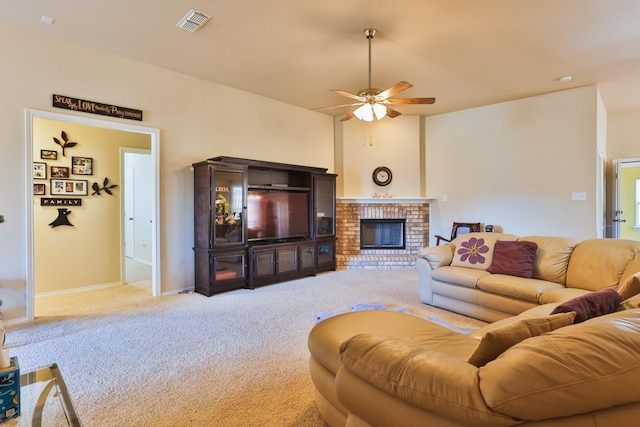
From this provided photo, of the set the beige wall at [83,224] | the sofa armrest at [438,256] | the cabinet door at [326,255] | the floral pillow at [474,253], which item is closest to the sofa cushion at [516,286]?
the floral pillow at [474,253]

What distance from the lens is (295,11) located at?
3.08 meters

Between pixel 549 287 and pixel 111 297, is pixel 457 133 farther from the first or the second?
pixel 111 297

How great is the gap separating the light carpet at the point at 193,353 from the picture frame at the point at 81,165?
1726 millimetres

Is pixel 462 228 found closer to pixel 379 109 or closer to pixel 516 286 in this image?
pixel 516 286

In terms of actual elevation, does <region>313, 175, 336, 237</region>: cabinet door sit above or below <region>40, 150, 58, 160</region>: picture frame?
below

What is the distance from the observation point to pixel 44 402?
1.56m

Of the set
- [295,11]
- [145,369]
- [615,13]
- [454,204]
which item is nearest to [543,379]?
[145,369]

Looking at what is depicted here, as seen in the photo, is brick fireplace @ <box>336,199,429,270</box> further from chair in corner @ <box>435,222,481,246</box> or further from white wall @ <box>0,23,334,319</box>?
white wall @ <box>0,23,334,319</box>

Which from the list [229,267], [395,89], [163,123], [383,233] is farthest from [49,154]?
[383,233]

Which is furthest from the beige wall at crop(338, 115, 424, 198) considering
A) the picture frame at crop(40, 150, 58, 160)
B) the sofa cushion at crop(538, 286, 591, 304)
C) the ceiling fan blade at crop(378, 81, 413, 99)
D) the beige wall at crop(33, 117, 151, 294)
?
the picture frame at crop(40, 150, 58, 160)

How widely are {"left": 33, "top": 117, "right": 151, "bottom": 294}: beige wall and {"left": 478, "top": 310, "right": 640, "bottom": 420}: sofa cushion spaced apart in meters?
5.32

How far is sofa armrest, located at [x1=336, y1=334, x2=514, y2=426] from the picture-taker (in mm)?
911

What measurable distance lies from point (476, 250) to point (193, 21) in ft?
12.4

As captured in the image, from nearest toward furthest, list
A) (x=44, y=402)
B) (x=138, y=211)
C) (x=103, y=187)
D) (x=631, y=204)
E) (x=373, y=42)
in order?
(x=44, y=402), (x=373, y=42), (x=103, y=187), (x=138, y=211), (x=631, y=204)
